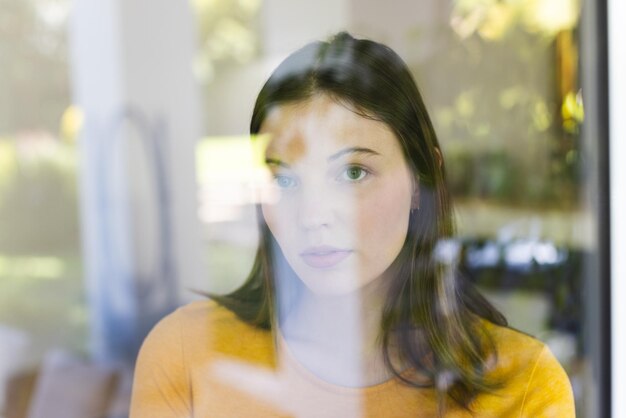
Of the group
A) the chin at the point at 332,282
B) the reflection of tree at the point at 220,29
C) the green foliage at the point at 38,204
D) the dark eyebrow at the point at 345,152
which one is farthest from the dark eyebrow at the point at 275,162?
the green foliage at the point at 38,204

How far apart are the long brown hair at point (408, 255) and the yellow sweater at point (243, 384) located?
15 mm

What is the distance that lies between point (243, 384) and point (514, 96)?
169 centimetres

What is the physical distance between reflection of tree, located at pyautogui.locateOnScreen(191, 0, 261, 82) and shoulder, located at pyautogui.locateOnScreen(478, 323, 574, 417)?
46 cm

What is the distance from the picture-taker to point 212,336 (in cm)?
65

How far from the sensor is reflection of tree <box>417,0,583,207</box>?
3.70 ft

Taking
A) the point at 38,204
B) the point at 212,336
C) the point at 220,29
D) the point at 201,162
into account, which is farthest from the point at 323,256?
the point at 38,204

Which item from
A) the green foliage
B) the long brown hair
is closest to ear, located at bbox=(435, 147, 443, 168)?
the long brown hair

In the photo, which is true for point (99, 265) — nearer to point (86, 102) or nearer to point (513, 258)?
point (86, 102)

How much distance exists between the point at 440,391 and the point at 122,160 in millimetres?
1101

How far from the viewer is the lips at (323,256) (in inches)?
25.4

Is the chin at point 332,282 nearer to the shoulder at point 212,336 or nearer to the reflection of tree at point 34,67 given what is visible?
the shoulder at point 212,336

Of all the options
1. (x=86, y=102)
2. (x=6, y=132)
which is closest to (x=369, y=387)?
(x=86, y=102)

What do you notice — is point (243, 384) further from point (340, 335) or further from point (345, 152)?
point (345, 152)

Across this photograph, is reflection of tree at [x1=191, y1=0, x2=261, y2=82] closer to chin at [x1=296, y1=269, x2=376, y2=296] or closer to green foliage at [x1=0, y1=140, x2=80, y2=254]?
chin at [x1=296, y1=269, x2=376, y2=296]
